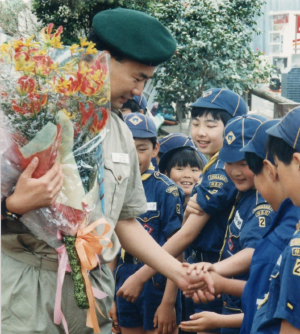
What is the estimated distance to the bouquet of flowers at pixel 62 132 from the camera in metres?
2.47

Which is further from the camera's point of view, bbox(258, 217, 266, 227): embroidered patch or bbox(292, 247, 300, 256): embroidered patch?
bbox(258, 217, 266, 227): embroidered patch

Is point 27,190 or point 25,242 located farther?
point 25,242

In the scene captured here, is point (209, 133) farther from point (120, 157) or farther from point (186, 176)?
point (120, 157)

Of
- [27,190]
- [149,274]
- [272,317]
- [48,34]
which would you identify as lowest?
[149,274]

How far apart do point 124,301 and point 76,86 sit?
7.35 ft

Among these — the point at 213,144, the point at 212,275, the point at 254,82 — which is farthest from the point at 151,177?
the point at 254,82

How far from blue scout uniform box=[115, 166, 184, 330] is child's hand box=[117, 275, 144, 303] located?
23 centimetres

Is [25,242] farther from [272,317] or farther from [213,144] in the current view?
[213,144]

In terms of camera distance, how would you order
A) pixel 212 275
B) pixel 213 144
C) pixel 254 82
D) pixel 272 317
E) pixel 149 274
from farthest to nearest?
pixel 254 82 → pixel 213 144 → pixel 149 274 → pixel 212 275 → pixel 272 317

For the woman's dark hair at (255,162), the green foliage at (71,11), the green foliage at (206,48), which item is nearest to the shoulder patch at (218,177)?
the woman's dark hair at (255,162)

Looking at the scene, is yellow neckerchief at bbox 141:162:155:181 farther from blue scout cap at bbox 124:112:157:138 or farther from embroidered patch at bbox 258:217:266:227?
embroidered patch at bbox 258:217:266:227

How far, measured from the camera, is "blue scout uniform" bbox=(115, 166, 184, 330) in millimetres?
4379

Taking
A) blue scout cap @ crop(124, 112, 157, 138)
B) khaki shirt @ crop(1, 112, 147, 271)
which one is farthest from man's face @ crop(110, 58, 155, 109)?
blue scout cap @ crop(124, 112, 157, 138)

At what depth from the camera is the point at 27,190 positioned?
8.07 feet
